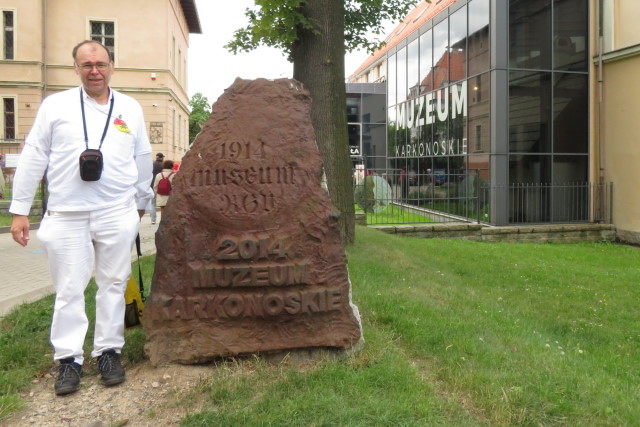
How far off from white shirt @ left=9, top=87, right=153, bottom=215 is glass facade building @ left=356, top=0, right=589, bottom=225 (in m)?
11.6

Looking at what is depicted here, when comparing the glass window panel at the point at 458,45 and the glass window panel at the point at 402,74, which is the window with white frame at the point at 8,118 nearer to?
the glass window panel at the point at 402,74

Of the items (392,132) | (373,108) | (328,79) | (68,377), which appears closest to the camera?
(68,377)

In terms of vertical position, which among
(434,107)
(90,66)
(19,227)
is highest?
(434,107)

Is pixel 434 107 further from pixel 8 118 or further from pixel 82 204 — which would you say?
pixel 8 118

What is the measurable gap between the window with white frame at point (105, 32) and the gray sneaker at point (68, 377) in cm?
2507

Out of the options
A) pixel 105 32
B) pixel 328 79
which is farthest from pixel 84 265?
pixel 105 32

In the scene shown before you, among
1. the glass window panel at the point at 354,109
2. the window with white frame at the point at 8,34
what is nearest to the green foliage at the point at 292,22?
the glass window panel at the point at 354,109

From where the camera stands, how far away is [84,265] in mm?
3234

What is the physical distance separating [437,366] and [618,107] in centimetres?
1250

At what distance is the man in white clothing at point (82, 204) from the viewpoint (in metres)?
3.17

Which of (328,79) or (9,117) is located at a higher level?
(9,117)

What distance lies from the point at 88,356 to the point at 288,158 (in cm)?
187

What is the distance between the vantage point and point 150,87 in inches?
1009

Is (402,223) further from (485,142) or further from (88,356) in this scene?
(88,356)
